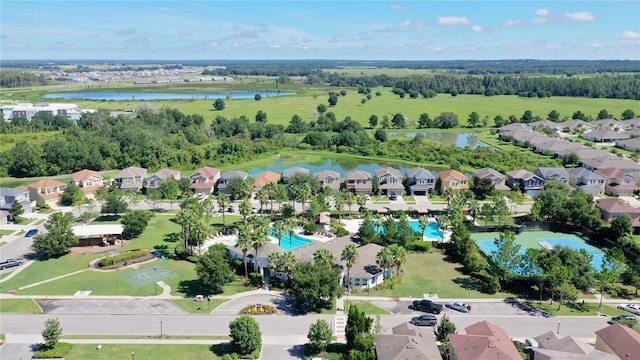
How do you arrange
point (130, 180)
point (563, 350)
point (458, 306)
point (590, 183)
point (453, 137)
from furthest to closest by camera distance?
point (453, 137) < point (130, 180) < point (590, 183) < point (458, 306) < point (563, 350)

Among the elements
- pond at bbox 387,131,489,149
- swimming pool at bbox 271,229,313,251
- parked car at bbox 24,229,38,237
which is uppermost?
pond at bbox 387,131,489,149

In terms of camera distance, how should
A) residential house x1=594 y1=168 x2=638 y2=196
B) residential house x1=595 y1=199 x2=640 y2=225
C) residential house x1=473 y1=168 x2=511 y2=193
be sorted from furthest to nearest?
1. residential house x1=594 y1=168 x2=638 y2=196
2. residential house x1=473 y1=168 x2=511 y2=193
3. residential house x1=595 y1=199 x2=640 y2=225

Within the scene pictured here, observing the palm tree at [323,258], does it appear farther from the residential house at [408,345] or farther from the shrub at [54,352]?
the shrub at [54,352]

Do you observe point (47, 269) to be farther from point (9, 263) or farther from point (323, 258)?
point (323, 258)

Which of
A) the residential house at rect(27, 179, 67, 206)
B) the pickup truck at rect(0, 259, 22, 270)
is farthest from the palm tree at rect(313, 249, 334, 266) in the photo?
the residential house at rect(27, 179, 67, 206)

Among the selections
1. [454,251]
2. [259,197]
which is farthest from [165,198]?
[454,251]

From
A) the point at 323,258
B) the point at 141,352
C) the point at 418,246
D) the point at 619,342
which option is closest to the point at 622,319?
the point at 619,342

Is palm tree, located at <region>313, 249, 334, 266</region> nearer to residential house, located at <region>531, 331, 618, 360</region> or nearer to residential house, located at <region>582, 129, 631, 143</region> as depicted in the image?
residential house, located at <region>531, 331, 618, 360</region>
